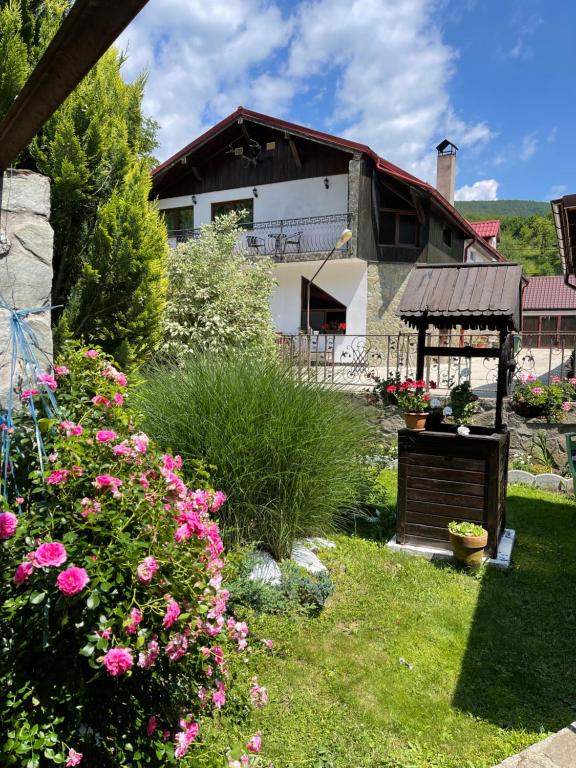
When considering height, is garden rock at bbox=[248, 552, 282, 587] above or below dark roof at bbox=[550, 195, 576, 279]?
below

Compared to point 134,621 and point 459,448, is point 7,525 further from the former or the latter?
point 459,448

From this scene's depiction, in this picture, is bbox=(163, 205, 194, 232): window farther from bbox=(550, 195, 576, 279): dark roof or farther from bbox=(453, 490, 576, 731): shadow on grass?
bbox=(453, 490, 576, 731): shadow on grass

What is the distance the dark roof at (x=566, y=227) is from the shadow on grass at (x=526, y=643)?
3035 millimetres

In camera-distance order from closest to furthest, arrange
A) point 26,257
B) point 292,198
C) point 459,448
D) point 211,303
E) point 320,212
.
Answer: point 26,257 < point 459,448 < point 211,303 < point 320,212 < point 292,198

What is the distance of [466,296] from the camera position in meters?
4.37

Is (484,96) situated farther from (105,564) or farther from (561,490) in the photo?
(105,564)

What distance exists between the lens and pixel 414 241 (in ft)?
51.2

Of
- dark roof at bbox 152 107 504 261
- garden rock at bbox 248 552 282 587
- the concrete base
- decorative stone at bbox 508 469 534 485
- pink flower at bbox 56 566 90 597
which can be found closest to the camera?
pink flower at bbox 56 566 90 597

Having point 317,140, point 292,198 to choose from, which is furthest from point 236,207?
point 317,140

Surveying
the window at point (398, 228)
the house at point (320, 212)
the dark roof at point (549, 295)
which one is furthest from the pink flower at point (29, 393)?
the dark roof at point (549, 295)

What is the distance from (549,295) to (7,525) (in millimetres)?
32928

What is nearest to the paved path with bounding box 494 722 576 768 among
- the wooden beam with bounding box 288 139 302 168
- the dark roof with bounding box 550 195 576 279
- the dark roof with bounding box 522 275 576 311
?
the dark roof with bounding box 550 195 576 279

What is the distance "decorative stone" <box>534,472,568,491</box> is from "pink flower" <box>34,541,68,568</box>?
248 inches

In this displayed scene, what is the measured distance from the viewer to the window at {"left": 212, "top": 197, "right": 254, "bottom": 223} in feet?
54.0
